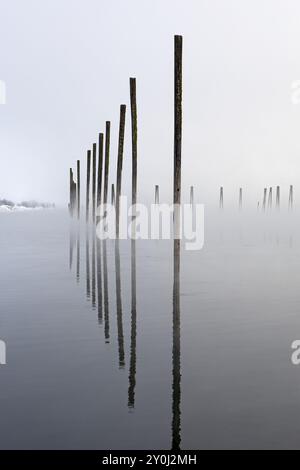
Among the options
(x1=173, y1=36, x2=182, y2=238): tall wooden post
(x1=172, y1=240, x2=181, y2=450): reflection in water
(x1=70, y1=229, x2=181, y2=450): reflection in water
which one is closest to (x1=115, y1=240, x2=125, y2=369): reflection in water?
(x1=70, y1=229, x2=181, y2=450): reflection in water

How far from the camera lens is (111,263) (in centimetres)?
1627

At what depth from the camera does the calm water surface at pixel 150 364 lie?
402 centimetres

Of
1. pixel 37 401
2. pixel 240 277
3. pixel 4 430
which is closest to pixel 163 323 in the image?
pixel 37 401

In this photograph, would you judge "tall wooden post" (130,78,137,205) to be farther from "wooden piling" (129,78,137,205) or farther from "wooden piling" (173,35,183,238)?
"wooden piling" (173,35,183,238)

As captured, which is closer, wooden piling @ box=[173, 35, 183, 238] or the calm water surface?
the calm water surface

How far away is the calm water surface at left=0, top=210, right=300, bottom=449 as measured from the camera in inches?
158

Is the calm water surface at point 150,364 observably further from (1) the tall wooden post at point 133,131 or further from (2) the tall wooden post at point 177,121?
(1) the tall wooden post at point 133,131

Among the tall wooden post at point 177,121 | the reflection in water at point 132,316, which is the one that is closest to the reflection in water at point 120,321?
the reflection in water at point 132,316

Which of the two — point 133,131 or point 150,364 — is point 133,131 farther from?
point 150,364

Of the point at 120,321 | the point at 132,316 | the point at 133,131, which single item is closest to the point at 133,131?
the point at 133,131

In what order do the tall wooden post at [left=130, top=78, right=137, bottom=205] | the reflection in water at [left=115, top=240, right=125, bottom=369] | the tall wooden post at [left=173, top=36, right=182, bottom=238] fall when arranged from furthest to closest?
the tall wooden post at [left=130, top=78, right=137, bottom=205] < the tall wooden post at [left=173, top=36, right=182, bottom=238] < the reflection in water at [left=115, top=240, right=125, bottom=369]

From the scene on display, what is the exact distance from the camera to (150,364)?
5621 mm

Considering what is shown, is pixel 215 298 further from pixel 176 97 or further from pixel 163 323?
pixel 176 97
